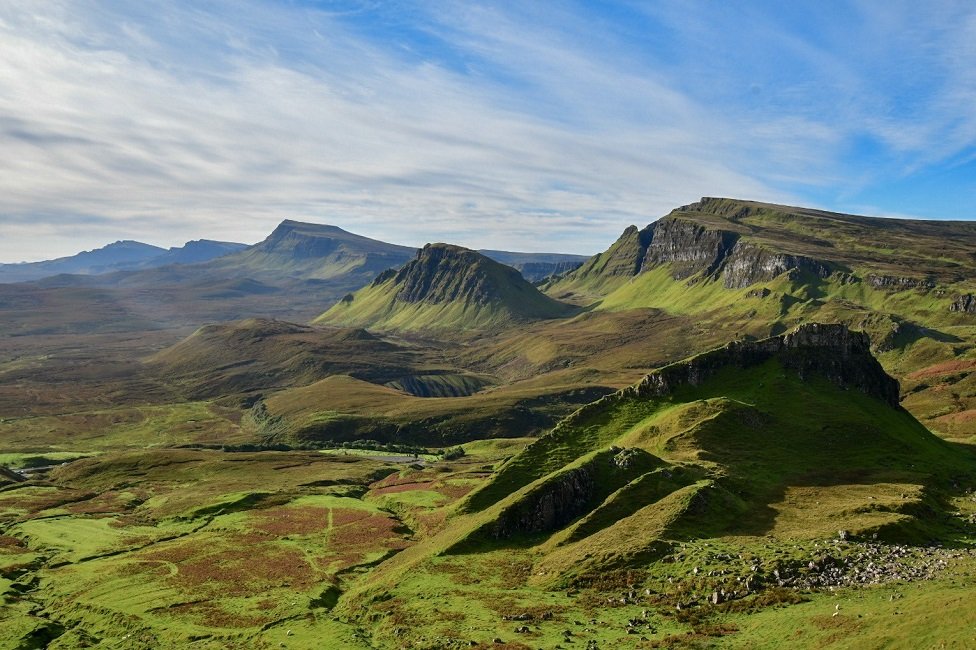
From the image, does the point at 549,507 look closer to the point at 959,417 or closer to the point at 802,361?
the point at 802,361

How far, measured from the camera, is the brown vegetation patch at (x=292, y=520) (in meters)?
111

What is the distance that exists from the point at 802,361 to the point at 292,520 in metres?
97.4

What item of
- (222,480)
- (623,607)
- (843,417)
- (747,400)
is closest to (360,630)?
(623,607)

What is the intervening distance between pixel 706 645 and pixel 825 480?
4863 centimetres

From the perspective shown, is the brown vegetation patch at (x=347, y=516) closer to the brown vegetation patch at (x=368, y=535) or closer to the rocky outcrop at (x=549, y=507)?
the brown vegetation patch at (x=368, y=535)

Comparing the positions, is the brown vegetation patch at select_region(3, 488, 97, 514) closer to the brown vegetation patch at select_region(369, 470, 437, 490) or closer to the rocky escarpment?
the brown vegetation patch at select_region(369, 470, 437, 490)

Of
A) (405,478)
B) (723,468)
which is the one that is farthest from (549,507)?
(405,478)

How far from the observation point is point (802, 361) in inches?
4535

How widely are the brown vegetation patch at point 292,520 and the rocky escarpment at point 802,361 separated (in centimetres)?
6236

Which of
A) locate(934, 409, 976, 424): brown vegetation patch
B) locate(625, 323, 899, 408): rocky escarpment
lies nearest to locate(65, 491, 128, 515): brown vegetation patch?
locate(625, 323, 899, 408): rocky escarpment

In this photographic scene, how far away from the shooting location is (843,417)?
339 ft

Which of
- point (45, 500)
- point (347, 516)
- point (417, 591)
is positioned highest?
point (417, 591)

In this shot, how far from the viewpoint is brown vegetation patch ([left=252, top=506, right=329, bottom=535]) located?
111m

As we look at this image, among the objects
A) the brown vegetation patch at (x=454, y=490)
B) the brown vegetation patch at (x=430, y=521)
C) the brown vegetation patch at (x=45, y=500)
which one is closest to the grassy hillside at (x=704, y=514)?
the brown vegetation patch at (x=430, y=521)
